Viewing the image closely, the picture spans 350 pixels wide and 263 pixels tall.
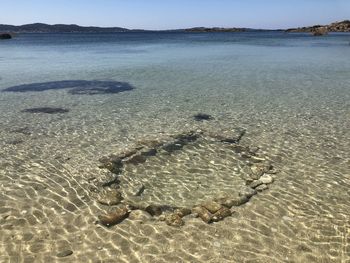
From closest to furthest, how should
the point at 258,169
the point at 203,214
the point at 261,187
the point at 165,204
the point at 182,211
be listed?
the point at 203,214, the point at 182,211, the point at 165,204, the point at 261,187, the point at 258,169

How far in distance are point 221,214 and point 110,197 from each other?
2785 millimetres

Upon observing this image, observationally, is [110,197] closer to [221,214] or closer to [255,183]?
[221,214]

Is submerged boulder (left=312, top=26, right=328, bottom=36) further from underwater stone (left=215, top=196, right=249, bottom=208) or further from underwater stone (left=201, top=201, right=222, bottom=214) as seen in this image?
underwater stone (left=201, top=201, right=222, bottom=214)

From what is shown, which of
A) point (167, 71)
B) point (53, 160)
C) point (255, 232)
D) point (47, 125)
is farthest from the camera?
point (167, 71)

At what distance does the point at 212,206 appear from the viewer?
8742 mm

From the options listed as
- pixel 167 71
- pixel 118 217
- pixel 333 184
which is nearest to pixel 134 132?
pixel 118 217

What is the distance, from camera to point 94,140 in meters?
13.6

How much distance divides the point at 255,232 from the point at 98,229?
129 inches

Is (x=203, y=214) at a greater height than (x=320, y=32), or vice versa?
(x=320, y=32)

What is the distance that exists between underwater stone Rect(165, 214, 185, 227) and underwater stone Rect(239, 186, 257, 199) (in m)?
1.98

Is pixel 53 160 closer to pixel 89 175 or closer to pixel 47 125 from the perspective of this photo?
pixel 89 175

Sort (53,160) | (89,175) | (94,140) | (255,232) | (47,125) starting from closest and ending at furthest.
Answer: (255,232) < (89,175) < (53,160) < (94,140) < (47,125)

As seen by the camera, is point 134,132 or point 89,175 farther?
point 134,132

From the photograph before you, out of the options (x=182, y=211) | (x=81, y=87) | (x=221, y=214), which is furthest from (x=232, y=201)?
(x=81, y=87)
